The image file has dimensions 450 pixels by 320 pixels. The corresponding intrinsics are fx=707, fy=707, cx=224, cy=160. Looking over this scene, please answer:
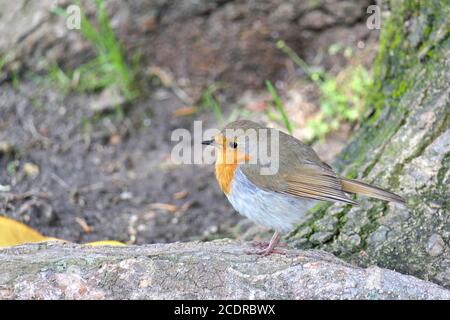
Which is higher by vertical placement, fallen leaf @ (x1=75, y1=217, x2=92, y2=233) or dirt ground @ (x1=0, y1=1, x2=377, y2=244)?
dirt ground @ (x1=0, y1=1, x2=377, y2=244)

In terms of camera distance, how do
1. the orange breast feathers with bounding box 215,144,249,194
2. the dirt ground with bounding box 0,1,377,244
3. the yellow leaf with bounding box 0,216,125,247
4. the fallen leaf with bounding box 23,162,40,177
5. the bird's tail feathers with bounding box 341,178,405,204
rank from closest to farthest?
the bird's tail feathers with bounding box 341,178,405,204 < the orange breast feathers with bounding box 215,144,249,194 < the yellow leaf with bounding box 0,216,125,247 < the dirt ground with bounding box 0,1,377,244 < the fallen leaf with bounding box 23,162,40,177

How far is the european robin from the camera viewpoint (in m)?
3.68

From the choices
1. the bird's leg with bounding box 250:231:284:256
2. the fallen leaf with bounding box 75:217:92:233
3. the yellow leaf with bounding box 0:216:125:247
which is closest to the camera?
the bird's leg with bounding box 250:231:284:256

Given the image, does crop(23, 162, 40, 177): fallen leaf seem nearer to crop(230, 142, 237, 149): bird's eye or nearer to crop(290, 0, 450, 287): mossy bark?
crop(230, 142, 237, 149): bird's eye

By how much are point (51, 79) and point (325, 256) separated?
11.7 feet

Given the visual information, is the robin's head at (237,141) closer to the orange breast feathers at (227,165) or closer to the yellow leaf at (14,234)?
the orange breast feathers at (227,165)

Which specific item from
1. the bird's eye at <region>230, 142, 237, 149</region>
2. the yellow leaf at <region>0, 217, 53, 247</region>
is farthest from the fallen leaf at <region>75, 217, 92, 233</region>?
the bird's eye at <region>230, 142, 237, 149</region>

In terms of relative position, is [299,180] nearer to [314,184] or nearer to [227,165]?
[314,184]

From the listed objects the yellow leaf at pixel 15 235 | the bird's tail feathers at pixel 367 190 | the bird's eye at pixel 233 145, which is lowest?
the yellow leaf at pixel 15 235

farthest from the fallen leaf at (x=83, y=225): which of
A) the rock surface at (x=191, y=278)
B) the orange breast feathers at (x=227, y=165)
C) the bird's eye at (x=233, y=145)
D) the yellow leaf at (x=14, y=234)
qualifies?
the rock surface at (x=191, y=278)

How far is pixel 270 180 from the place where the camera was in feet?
12.3

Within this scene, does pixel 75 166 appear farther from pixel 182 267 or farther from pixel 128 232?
pixel 182 267

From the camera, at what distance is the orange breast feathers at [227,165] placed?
12.3ft
